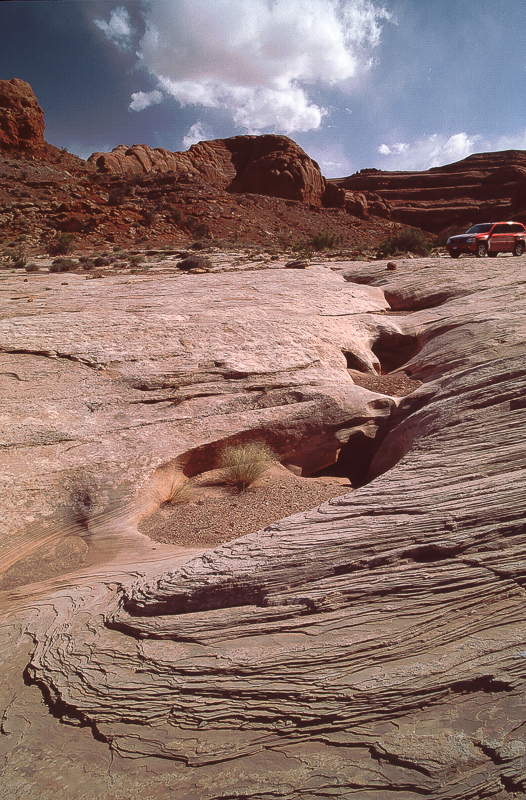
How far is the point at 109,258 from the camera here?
1722cm

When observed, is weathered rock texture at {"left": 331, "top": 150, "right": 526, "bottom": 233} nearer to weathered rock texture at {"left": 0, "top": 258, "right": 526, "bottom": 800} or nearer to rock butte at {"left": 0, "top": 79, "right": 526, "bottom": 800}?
rock butte at {"left": 0, "top": 79, "right": 526, "bottom": 800}

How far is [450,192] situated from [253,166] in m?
29.2

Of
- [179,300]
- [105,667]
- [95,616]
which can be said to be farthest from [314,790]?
[179,300]

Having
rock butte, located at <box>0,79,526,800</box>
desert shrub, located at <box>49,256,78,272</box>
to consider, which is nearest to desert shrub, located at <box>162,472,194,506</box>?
rock butte, located at <box>0,79,526,800</box>

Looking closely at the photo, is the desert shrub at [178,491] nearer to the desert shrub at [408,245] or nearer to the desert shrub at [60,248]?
the desert shrub at [60,248]

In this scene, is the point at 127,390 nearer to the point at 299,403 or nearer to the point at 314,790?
the point at 299,403

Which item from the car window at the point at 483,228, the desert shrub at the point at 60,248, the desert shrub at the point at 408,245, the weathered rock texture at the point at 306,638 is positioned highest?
the desert shrub at the point at 60,248

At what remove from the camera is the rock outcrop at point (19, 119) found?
37.2 m

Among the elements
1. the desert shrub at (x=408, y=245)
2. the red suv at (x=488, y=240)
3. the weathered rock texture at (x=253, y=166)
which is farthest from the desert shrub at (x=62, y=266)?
the weathered rock texture at (x=253, y=166)

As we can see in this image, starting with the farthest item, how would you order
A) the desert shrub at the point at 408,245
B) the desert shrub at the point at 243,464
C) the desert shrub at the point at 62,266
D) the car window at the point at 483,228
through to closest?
the desert shrub at the point at 408,245, the car window at the point at 483,228, the desert shrub at the point at 62,266, the desert shrub at the point at 243,464

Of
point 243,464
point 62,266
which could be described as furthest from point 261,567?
point 62,266

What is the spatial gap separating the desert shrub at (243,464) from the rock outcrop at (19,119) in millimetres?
43941

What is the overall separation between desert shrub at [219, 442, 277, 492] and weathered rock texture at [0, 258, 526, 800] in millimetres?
354

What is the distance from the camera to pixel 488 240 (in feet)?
50.3
